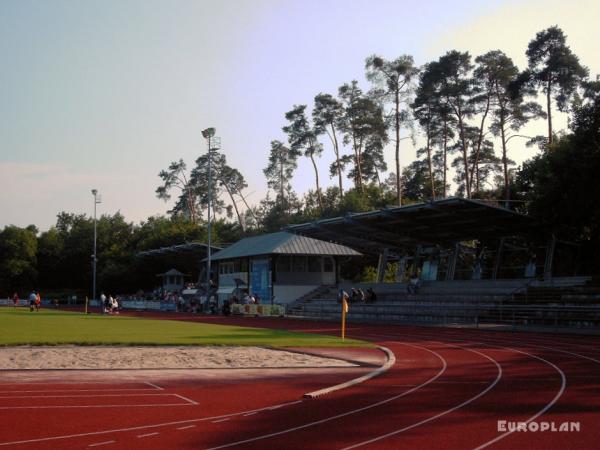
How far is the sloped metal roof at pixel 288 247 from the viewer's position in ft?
180

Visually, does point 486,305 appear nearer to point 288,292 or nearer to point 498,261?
point 498,261

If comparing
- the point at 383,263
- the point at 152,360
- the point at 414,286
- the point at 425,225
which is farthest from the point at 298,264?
the point at 152,360

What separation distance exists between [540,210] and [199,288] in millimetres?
39538

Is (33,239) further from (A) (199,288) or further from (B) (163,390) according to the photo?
(B) (163,390)

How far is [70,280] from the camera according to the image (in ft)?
314

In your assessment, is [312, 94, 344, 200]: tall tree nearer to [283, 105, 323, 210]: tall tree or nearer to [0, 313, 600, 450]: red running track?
[283, 105, 323, 210]: tall tree

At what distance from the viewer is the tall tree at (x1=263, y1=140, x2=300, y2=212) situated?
286 ft

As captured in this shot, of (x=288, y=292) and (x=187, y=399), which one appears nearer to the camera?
(x=187, y=399)

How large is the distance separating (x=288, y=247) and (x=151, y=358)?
122ft

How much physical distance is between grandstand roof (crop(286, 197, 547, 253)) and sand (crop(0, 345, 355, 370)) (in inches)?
679

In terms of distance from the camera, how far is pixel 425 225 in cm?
4078

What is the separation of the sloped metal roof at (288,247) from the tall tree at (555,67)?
2045cm

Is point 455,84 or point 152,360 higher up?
point 455,84

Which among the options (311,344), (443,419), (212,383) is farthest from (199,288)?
(443,419)
